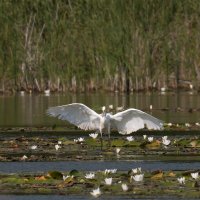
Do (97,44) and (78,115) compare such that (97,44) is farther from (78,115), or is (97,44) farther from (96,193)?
(96,193)

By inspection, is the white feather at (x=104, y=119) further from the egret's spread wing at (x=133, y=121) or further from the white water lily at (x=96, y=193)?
the white water lily at (x=96, y=193)

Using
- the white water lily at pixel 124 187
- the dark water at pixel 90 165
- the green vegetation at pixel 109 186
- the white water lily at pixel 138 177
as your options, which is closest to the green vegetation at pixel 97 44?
the dark water at pixel 90 165

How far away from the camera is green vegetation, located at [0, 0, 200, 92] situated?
3397cm

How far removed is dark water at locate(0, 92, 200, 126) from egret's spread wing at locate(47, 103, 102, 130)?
177 inches

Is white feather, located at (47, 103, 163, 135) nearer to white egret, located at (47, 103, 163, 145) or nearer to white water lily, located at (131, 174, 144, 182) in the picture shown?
white egret, located at (47, 103, 163, 145)

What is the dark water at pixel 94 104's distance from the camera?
76.0 ft

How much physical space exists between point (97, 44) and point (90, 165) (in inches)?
817

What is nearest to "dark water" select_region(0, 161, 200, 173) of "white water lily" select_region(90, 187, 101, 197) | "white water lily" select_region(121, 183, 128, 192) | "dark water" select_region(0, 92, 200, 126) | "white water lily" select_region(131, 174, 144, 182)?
"white water lily" select_region(131, 174, 144, 182)

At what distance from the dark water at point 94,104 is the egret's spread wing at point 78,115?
4.48 meters

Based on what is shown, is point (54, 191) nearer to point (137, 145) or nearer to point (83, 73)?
point (137, 145)

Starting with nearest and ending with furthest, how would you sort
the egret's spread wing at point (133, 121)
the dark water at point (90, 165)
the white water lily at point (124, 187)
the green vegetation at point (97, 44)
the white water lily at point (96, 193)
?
the white water lily at point (96, 193) < the white water lily at point (124, 187) < the dark water at point (90, 165) < the egret's spread wing at point (133, 121) < the green vegetation at point (97, 44)

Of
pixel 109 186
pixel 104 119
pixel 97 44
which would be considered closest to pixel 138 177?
pixel 109 186

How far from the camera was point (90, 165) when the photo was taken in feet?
45.6

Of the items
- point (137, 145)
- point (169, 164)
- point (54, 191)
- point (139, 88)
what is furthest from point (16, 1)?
point (54, 191)
